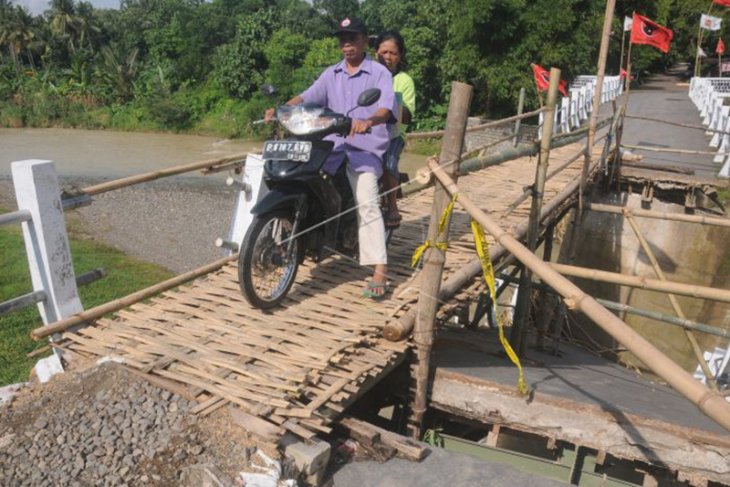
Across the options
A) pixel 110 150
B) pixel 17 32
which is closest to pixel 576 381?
pixel 110 150

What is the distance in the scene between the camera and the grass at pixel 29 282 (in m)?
5.66

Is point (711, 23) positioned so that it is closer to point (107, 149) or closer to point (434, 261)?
point (434, 261)

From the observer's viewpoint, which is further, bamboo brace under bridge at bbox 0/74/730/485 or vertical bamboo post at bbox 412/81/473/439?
vertical bamboo post at bbox 412/81/473/439

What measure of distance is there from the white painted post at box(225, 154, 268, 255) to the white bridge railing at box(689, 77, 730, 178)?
22.1ft

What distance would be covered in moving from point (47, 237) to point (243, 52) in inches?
1182

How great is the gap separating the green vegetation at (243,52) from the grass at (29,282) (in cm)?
1479

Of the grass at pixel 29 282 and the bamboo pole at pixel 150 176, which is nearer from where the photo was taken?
the bamboo pole at pixel 150 176

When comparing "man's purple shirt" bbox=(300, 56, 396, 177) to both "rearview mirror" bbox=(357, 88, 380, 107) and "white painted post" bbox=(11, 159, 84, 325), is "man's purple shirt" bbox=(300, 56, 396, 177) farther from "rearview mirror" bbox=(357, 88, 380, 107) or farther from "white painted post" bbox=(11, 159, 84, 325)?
"white painted post" bbox=(11, 159, 84, 325)

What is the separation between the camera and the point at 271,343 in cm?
321

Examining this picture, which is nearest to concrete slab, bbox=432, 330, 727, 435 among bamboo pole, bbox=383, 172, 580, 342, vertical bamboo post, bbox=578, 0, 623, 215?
bamboo pole, bbox=383, 172, 580, 342

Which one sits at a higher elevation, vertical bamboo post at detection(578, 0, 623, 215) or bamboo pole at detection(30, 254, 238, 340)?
vertical bamboo post at detection(578, 0, 623, 215)

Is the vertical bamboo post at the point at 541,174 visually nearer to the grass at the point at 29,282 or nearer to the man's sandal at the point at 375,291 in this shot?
the man's sandal at the point at 375,291

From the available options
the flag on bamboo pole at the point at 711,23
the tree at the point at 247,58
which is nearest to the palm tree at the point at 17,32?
the tree at the point at 247,58

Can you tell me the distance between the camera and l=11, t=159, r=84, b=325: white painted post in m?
3.12
